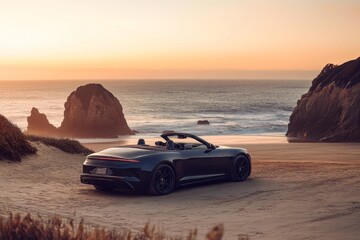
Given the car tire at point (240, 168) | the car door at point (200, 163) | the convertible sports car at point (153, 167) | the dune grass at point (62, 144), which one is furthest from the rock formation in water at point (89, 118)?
the convertible sports car at point (153, 167)

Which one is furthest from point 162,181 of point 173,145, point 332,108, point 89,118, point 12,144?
point 89,118

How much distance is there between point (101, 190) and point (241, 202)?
3656 millimetres

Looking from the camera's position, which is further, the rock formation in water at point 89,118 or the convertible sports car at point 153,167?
the rock formation in water at point 89,118

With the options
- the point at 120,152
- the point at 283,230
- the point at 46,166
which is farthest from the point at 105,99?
the point at 283,230

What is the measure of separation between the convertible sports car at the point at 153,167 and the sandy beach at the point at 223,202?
0.93 ft

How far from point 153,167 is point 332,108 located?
35062 millimetres

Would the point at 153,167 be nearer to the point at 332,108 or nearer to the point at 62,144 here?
the point at 62,144

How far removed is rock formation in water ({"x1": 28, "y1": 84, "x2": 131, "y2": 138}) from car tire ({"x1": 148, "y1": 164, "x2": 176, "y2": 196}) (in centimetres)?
4856

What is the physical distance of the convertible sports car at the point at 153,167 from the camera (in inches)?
533

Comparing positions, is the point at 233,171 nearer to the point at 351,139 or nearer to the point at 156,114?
the point at 351,139

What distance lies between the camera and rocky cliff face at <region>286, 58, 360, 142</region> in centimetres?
4253

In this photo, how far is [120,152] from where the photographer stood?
13969 mm

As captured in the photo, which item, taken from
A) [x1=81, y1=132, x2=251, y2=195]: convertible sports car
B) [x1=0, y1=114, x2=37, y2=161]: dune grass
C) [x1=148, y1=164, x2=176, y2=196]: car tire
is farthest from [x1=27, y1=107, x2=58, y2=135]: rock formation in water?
[x1=148, y1=164, x2=176, y2=196]: car tire

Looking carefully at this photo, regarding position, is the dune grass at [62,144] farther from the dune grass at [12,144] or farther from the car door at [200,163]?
the car door at [200,163]
